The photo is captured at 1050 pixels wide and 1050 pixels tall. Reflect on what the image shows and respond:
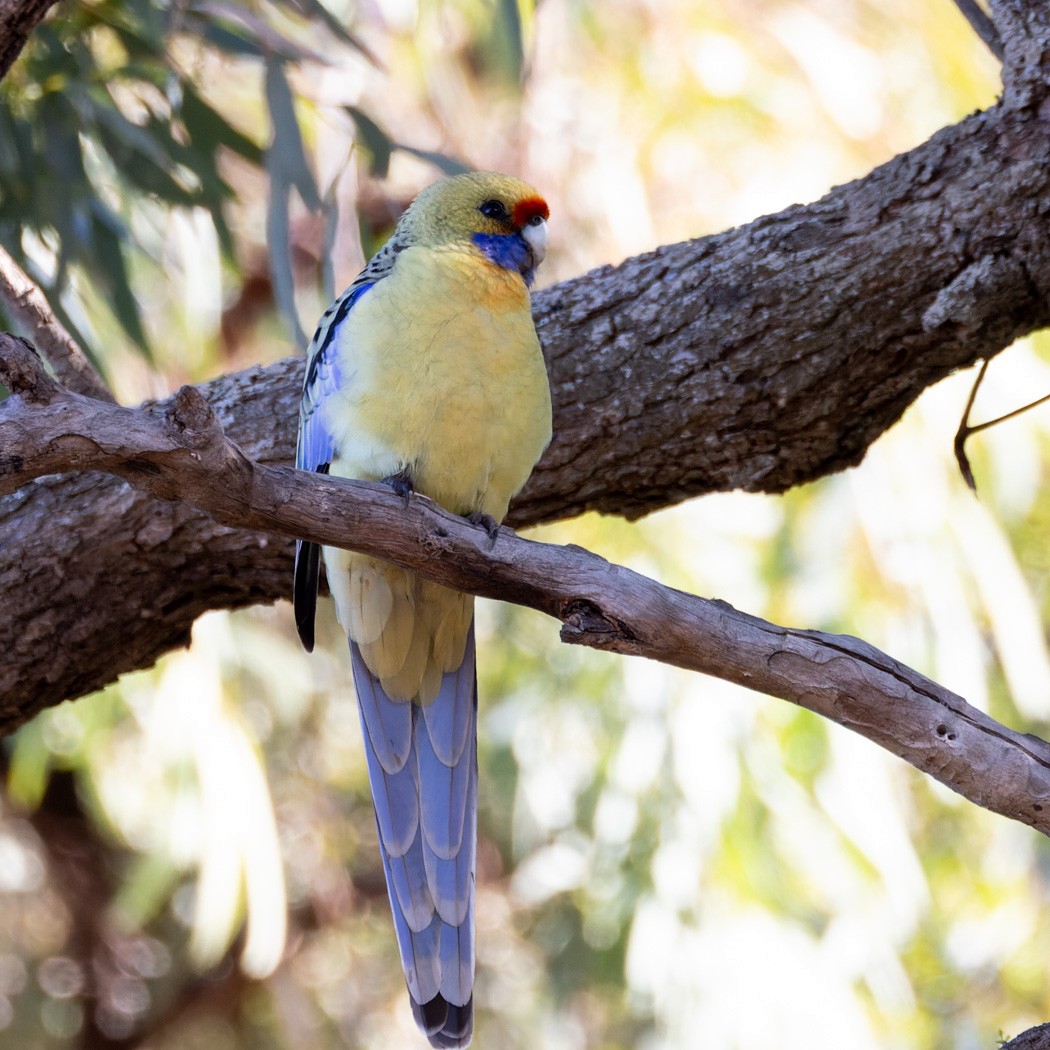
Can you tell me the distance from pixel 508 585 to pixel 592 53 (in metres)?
3.89

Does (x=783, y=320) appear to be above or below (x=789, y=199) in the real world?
below

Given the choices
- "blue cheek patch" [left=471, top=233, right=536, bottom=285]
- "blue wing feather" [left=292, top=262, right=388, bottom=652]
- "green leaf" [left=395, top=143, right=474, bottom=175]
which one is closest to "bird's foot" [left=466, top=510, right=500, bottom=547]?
"blue wing feather" [left=292, top=262, right=388, bottom=652]

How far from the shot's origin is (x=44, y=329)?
2.35 m

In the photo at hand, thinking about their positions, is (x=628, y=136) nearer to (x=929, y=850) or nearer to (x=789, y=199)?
(x=789, y=199)

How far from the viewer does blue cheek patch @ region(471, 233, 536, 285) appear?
251cm

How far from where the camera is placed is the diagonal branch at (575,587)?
1.71 meters

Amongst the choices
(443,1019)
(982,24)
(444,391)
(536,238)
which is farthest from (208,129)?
(443,1019)

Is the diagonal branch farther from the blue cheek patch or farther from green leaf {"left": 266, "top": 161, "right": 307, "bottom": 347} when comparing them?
green leaf {"left": 266, "top": 161, "right": 307, "bottom": 347}

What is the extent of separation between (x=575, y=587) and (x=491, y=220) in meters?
1.02

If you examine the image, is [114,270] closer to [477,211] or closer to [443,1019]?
[477,211]

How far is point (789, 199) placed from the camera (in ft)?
15.3

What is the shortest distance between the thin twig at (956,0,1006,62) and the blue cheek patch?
1015 mm

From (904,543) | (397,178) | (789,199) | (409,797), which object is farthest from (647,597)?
(397,178)

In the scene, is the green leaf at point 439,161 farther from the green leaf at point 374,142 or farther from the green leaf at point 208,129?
the green leaf at point 208,129
